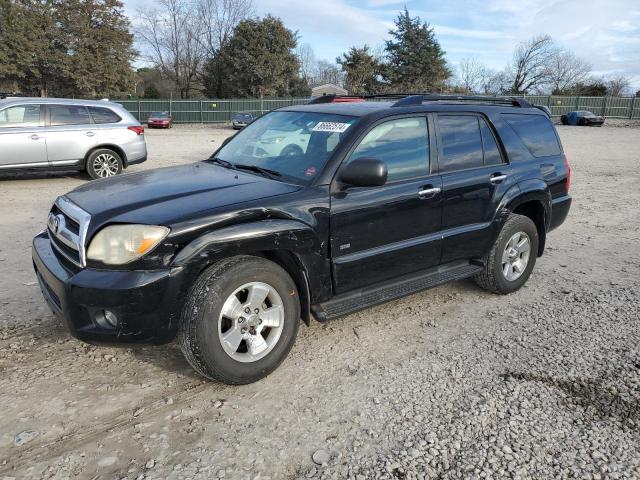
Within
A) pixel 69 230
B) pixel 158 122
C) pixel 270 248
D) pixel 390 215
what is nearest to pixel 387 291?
pixel 390 215

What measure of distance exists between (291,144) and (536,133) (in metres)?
2.58

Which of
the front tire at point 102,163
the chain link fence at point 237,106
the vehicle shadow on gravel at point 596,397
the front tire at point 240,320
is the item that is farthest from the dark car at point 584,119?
the front tire at point 240,320

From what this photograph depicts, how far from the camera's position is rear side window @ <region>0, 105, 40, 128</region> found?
933cm

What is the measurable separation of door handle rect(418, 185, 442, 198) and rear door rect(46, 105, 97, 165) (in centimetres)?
828

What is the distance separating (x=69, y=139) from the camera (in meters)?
9.88

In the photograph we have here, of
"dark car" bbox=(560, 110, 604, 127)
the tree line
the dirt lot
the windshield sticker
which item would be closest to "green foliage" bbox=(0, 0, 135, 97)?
the tree line

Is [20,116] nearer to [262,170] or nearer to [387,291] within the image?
[262,170]

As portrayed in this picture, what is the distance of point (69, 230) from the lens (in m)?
3.24

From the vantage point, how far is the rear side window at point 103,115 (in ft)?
33.9

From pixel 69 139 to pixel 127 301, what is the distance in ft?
27.2

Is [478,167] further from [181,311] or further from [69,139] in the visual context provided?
[69,139]

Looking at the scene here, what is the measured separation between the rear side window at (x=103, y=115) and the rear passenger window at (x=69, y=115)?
0.14 metres

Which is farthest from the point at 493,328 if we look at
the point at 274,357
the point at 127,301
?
the point at 127,301

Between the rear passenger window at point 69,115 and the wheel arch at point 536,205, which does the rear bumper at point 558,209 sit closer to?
the wheel arch at point 536,205
